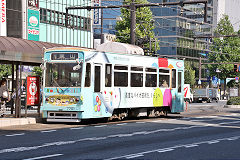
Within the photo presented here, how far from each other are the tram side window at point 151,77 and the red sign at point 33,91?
5.52 meters

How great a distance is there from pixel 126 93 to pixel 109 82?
1.51 metres

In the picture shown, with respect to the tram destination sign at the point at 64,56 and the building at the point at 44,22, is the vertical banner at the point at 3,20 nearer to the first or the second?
the building at the point at 44,22

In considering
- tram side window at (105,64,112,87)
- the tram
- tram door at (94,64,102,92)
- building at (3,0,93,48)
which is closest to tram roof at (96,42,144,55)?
the tram

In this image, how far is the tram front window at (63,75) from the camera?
22359mm

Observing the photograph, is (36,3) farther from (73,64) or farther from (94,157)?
(94,157)

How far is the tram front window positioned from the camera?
2236 cm

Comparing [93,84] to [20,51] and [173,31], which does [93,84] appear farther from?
[173,31]

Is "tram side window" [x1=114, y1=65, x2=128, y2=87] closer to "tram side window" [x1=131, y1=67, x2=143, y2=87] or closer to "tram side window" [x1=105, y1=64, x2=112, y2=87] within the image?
"tram side window" [x1=105, y1=64, x2=112, y2=87]

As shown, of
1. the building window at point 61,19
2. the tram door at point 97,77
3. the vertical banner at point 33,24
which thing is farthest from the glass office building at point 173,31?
the tram door at point 97,77

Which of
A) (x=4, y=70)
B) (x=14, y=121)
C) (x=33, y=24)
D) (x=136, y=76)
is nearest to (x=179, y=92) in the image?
(x=136, y=76)

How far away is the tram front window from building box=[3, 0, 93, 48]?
38.3 meters

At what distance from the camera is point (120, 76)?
24.5m

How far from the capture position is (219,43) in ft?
295

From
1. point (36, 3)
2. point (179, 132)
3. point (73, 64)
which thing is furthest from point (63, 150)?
point (36, 3)
